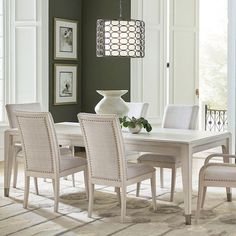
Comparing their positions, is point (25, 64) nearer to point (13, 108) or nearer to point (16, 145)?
point (13, 108)

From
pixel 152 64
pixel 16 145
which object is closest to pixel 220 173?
pixel 16 145

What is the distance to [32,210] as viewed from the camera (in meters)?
5.05

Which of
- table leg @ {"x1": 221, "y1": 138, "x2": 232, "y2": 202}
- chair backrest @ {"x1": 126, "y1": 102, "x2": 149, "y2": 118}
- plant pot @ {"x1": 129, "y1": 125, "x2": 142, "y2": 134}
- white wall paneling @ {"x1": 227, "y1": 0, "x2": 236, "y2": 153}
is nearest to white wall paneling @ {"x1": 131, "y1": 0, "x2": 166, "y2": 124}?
white wall paneling @ {"x1": 227, "y1": 0, "x2": 236, "y2": 153}

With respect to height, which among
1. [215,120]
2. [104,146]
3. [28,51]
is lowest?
[215,120]

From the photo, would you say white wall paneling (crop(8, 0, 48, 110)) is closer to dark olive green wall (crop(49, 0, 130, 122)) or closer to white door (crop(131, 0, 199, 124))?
dark olive green wall (crop(49, 0, 130, 122))

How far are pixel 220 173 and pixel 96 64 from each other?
4.37m

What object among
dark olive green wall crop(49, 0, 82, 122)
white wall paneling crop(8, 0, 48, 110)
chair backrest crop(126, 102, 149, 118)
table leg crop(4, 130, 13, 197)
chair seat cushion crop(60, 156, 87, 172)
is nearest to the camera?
chair seat cushion crop(60, 156, 87, 172)

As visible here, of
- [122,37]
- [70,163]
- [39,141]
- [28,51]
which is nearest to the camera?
[39,141]

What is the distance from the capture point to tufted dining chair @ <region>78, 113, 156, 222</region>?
180 inches

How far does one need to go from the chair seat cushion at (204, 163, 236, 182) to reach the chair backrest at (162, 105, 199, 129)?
4.00ft

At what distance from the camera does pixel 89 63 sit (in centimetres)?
870

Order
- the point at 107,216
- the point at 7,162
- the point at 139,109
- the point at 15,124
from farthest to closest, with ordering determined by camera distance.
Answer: the point at 139,109 < the point at 15,124 < the point at 7,162 < the point at 107,216

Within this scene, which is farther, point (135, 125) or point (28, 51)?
point (28, 51)

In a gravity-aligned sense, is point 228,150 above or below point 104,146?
below
